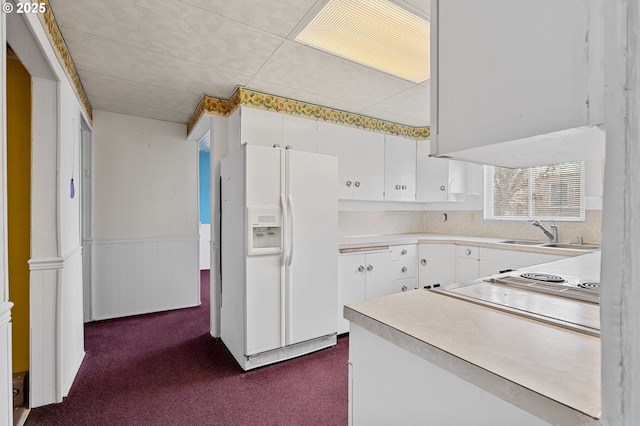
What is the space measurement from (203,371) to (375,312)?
1904 millimetres

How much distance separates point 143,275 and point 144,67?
2355 mm

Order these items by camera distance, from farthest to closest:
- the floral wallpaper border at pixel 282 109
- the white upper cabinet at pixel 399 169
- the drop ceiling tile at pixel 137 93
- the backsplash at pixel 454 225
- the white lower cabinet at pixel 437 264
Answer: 1. the white upper cabinet at pixel 399 169
2. the white lower cabinet at pixel 437 264
3. the backsplash at pixel 454 225
4. the floral wallpaper border at pixel 282 109
5. the drop ceiling tile at pixel 137 93

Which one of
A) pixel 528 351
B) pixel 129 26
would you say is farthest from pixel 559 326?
pixel 129 26

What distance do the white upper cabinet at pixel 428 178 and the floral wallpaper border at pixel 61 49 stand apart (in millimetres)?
3486

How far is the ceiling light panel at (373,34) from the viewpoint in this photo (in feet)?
5.58

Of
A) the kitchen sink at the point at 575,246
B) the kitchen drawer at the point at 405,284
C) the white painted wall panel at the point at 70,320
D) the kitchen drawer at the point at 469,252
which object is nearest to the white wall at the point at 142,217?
the white painted wall panel at the point at 70,320

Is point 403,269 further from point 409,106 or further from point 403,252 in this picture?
point 409,106

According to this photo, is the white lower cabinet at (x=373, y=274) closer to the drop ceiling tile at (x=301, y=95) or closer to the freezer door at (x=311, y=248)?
the freezer door at (x=311, y=248)

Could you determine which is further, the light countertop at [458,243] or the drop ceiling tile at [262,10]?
the light countertop at [458,243]

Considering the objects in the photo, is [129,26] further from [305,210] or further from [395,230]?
[395,230]

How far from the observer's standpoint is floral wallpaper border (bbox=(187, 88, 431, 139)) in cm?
271

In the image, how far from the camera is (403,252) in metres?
3.34

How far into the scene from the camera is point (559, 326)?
81 cm

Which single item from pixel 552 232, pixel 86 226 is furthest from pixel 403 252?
pixel 86 226
